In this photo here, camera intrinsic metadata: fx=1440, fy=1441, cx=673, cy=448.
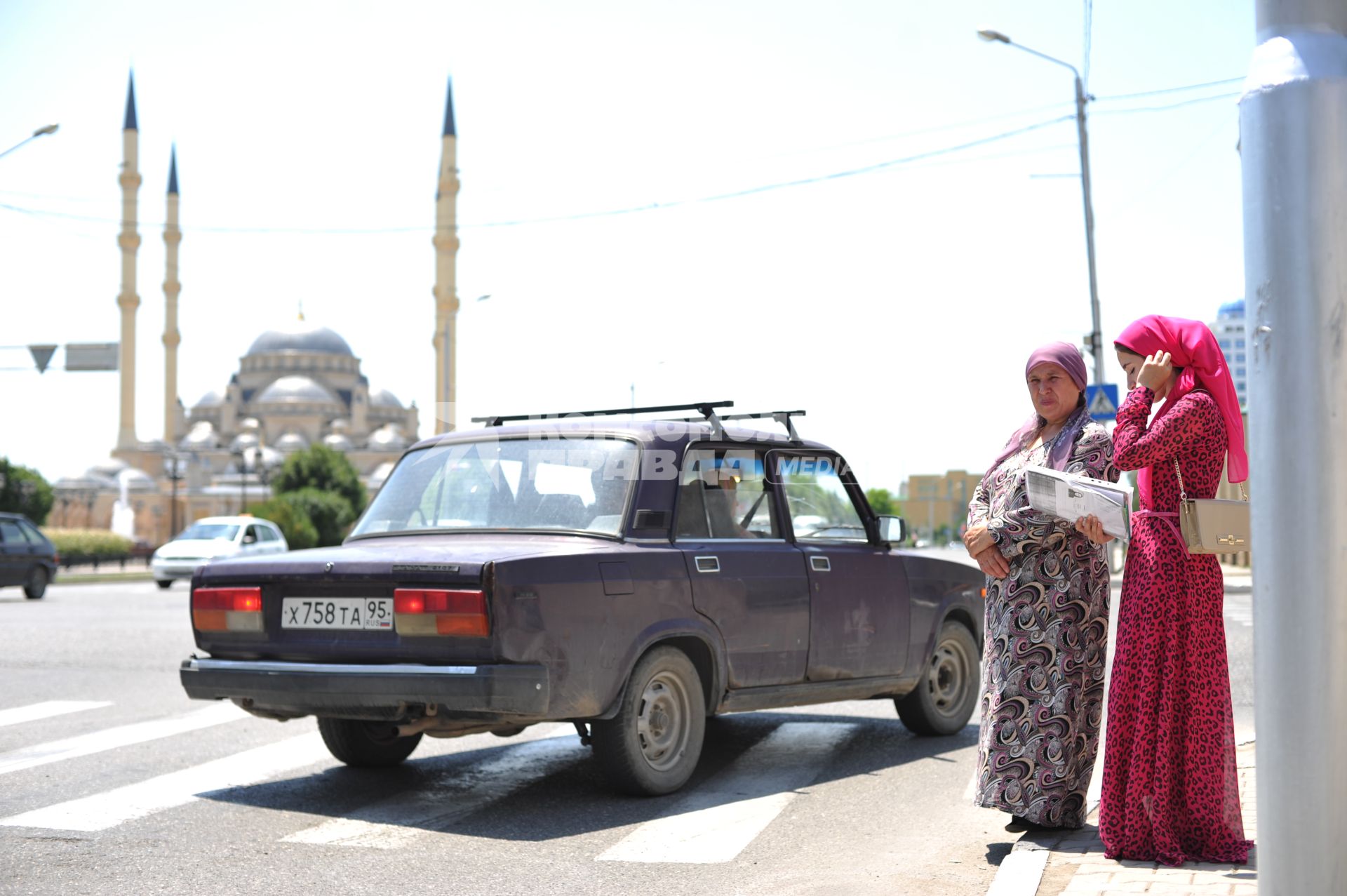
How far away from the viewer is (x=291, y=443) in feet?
424

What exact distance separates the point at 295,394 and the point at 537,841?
434 feet

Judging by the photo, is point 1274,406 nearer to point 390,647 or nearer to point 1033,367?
point 1033,367

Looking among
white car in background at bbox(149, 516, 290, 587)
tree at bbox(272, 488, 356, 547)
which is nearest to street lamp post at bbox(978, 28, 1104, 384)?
white car in background at bbox(149, 516, 290, 587)

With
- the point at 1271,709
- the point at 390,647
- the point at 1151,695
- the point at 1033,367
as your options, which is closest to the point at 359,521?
the point at 390,647

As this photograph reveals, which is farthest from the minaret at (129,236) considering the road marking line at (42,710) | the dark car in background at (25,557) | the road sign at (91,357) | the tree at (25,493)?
the road marking line at (42,710)

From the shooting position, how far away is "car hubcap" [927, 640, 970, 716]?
25.7 ft

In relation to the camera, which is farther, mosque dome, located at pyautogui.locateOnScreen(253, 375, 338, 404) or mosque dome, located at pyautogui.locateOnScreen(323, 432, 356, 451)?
mosque dome, located at pyautogui.locateOnScreen(253, 375, 338, 404)

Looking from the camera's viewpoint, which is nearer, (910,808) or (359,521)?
(910,808)

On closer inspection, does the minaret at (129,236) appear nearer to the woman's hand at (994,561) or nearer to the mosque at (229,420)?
the mosque at (229,420)

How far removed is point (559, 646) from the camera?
5.54 metres

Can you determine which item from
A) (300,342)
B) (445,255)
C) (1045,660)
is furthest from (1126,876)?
(300,342)

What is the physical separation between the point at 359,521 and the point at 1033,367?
10.8ft

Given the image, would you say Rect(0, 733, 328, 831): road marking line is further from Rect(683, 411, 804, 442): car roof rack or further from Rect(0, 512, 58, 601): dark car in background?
Rect(0, 512, 58, 601): dark car in background

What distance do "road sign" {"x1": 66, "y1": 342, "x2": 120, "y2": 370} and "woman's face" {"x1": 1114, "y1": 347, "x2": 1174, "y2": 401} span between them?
116 ft
